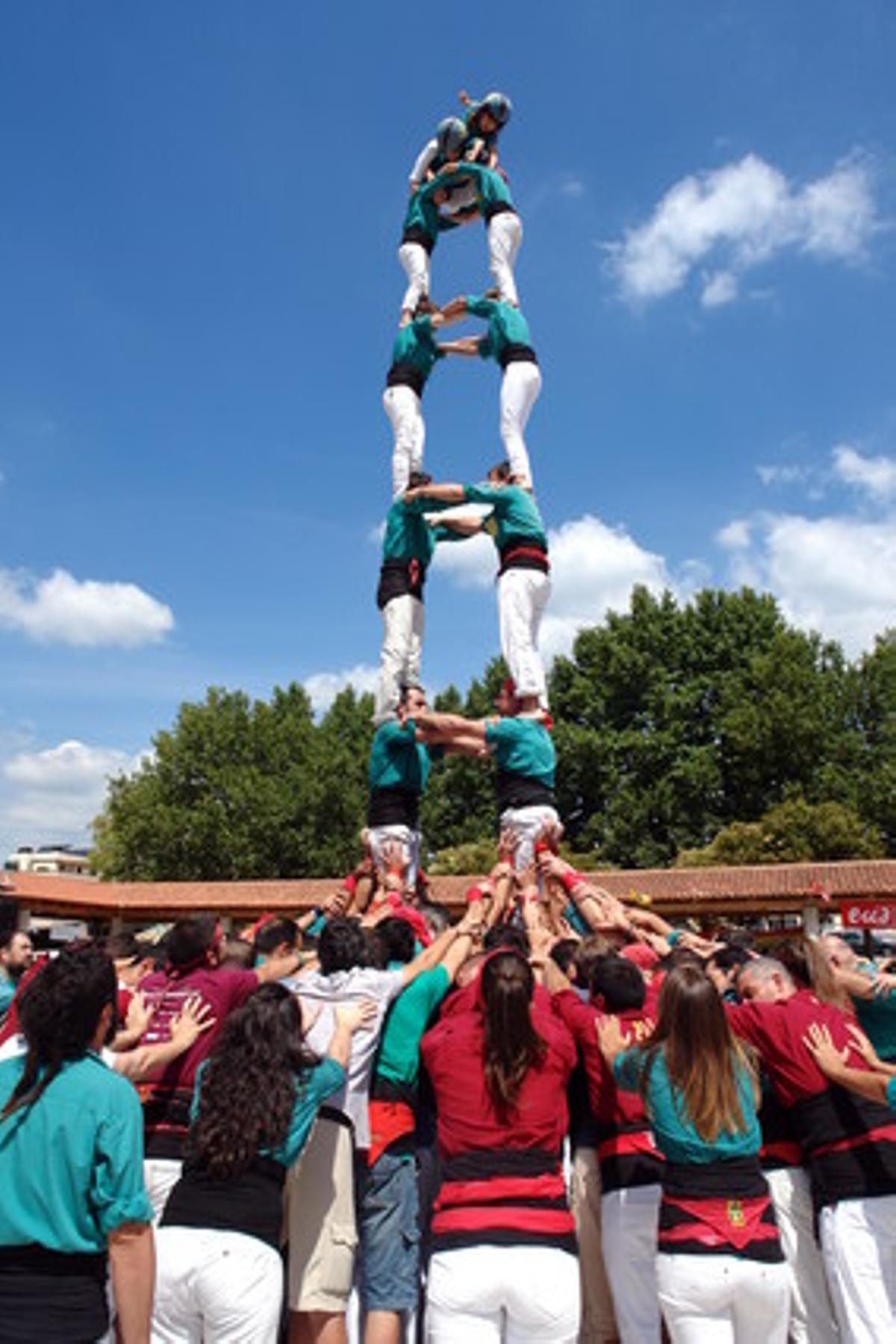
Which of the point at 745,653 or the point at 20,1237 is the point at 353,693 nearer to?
the point at 745,653

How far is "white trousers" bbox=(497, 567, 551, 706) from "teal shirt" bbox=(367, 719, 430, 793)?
1.18m

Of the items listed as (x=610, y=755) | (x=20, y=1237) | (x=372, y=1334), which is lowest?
(x=372, y=1334)

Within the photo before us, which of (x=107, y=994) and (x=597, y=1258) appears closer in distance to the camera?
(x=107, y=994)

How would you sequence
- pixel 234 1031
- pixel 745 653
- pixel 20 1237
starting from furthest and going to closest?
1. pixel 745 653
2. pixel 234 1031
3. pixel 20 1237

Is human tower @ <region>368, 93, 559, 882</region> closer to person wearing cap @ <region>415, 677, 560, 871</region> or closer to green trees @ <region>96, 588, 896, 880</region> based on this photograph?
person wearing cap @ <region>415, 677, 560, 871</region>

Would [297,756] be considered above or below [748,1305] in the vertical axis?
above

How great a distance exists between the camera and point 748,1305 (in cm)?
292

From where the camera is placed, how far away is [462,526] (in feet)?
34.7

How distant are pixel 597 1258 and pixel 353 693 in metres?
34.4

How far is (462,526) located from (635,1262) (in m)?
7.85

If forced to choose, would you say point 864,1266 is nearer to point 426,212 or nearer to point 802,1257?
point 802,1257

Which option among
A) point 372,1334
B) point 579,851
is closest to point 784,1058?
point 372,1334

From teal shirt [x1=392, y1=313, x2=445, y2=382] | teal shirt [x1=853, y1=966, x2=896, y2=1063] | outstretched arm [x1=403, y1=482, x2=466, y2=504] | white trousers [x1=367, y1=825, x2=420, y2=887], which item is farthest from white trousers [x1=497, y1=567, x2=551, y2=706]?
teal shirt [x1=853, y1=966, x2=896, y2=1063]

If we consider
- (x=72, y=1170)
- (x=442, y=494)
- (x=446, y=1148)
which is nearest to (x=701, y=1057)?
(x=446, y=1148)
